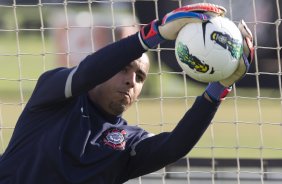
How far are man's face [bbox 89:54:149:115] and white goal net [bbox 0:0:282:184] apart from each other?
1885 mm

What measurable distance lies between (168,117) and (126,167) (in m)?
4.45

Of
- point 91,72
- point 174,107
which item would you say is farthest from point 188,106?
point 91,72

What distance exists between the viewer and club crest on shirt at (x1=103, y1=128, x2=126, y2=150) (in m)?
3.28

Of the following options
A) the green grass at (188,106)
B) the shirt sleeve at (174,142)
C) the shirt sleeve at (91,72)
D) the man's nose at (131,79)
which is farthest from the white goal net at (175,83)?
the shirt sleeve at (91,72)

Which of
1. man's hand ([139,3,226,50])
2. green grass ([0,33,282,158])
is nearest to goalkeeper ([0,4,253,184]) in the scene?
man's hand ([139,3,226,50])

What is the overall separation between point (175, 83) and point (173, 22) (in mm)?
4888

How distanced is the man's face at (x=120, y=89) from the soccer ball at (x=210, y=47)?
33 centimetres

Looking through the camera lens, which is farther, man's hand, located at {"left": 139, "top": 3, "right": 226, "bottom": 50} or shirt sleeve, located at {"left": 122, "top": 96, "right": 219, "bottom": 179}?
shirt sleeve, located at {"left": 122, "top": 96, "right": 219, "bottom": 179}

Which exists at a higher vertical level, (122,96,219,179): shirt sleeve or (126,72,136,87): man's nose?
(126,72,136,87): man's nose

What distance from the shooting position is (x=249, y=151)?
728 centimetres

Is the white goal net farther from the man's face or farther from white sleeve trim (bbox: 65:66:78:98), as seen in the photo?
white sleeve trim (bbox: 65:66:78:98)

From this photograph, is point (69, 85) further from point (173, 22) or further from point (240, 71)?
point (240, 71)

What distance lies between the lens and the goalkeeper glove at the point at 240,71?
2938 millimetres

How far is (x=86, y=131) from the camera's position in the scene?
10.5 feet
